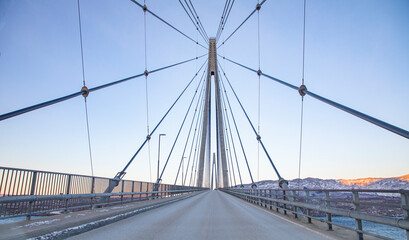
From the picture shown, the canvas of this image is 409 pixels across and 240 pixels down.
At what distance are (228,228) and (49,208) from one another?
4801 millimetres

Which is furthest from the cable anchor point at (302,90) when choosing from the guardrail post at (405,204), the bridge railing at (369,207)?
the guardrail post at (405,204)

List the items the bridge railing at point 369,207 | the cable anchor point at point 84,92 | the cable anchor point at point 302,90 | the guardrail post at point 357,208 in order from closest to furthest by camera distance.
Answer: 1. the bridge railing at point 369,207
2. the guardrail post at point 357,208
3. the cable anchor point at point 302,90
4. the cable anchor point at point 84,92

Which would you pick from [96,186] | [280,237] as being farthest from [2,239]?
[96,186]

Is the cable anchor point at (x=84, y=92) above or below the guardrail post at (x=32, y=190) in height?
above

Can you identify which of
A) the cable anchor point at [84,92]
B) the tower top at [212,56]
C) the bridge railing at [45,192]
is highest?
the tower top at [212,56]

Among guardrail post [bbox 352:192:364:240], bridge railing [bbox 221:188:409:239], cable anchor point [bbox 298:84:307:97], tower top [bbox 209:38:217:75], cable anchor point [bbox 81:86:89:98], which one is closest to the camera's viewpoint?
bridge railing [bbox 221:188:409:239]

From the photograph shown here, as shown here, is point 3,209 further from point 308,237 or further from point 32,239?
point 308,237

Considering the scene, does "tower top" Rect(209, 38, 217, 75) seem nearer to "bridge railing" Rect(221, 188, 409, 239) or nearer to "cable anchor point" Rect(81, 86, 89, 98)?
"cable anchor point" Rect(81, 86, 89, 98)

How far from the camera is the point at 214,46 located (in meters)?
47.9

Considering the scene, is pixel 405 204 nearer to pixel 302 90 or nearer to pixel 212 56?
pixel 302 90

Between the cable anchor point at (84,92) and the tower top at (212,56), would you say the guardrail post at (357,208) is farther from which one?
the tower top at (212,56)

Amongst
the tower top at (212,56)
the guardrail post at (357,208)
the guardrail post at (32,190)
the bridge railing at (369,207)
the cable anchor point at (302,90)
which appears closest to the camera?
the bridge railing at (369,207)

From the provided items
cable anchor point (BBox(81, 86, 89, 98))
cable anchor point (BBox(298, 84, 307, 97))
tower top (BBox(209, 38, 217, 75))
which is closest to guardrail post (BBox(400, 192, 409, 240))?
cable anchor point (BBox(298, 84, 307, 97))

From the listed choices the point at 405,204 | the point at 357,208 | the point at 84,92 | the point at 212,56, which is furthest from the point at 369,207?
the point at 212,56
